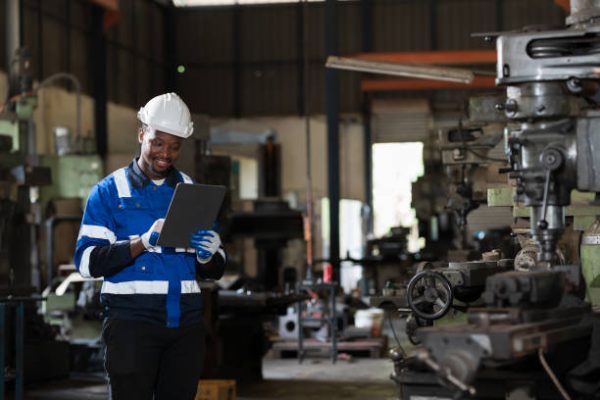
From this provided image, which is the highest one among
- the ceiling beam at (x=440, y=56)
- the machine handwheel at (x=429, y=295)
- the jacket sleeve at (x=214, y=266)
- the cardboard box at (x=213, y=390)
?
the ceiling beam at (x=440, y=56)

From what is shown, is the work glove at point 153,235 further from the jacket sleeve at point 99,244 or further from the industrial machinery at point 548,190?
the industrial machinery at point 548,190

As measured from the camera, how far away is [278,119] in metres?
17.1

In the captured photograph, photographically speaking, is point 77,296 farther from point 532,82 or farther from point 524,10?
point 524,10

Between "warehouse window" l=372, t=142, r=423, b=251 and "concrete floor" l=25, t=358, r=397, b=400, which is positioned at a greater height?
"warehouse window" l=372, t=142, r=423, b=251

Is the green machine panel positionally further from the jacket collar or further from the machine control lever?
the machine control lever

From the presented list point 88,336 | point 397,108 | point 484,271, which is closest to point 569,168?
point 484,271

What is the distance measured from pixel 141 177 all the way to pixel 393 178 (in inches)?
551

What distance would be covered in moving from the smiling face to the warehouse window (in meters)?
13.8

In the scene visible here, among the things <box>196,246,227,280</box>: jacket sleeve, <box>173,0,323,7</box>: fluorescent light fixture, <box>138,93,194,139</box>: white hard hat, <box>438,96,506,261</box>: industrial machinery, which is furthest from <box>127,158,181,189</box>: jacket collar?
<box>173,0,323,7</box>: fluorescent light fixture

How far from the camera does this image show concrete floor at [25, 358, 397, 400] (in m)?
6.56

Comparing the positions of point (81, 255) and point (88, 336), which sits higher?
point (81, 255)

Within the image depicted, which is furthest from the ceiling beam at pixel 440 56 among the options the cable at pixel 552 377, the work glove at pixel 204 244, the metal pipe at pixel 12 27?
the cable at pixel 552 377

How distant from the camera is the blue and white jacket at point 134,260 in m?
3.09

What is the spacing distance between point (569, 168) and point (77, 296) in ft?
18.4
